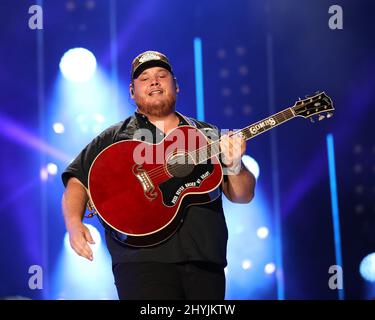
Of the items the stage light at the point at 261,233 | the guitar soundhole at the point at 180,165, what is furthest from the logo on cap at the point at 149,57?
the stage light at the point at 261,233

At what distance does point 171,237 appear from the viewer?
3.03m

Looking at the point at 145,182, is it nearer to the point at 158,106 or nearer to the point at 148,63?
the point at 158,106

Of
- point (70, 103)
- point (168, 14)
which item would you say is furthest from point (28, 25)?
point (168, 14)

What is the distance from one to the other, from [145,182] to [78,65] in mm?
1738

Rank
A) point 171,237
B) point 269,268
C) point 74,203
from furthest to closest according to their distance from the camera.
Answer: point 269,268 < point 74,203 < point 171,237

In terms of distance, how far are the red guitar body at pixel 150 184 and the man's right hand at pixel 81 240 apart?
111mm

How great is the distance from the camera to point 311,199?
186 inches

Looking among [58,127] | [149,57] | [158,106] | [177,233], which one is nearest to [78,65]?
[58,127]

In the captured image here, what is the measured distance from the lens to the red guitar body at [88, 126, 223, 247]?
3023 millimetres

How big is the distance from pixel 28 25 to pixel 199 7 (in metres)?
1.21

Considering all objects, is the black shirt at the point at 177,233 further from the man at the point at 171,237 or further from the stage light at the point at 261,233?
the stage light at the point at 261,233

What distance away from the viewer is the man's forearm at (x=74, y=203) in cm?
311
